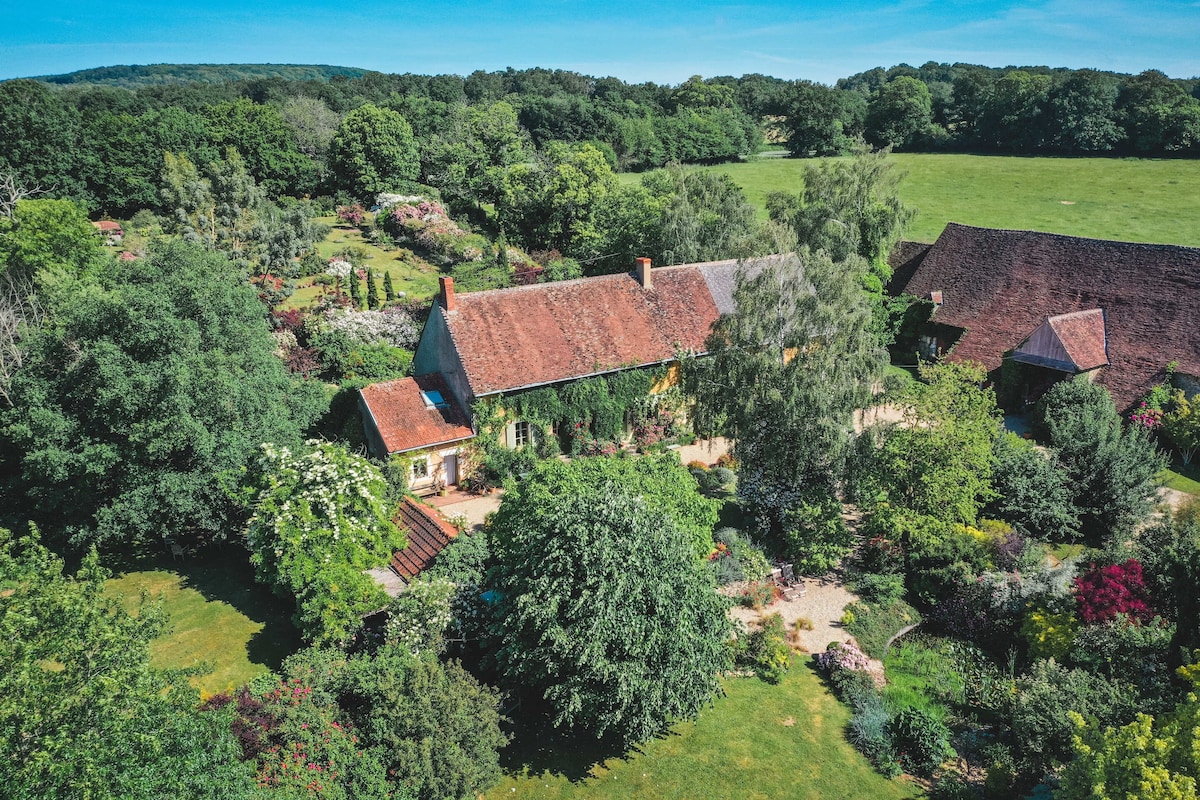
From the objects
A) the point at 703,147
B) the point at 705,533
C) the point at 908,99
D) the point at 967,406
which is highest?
the point at 908,99

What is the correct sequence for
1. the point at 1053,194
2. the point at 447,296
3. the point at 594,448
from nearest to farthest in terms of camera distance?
the point at 447,296 → the point at 594,448 → the point at 1053,194

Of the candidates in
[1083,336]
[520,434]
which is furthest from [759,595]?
[1083,336]

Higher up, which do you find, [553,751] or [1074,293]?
[1074,293]

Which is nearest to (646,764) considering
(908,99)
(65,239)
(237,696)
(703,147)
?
(237,696)

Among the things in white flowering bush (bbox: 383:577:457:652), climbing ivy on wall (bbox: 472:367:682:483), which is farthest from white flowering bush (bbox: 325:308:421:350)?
A: white flowering bush (bbox: 383:577:457:652)

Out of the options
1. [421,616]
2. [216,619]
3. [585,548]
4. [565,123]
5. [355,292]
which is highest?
[565,123]

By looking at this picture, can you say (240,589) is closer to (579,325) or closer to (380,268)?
(579,325)

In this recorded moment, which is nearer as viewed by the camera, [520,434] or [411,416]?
[411,416]

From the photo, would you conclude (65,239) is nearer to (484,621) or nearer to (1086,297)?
(484,621)
